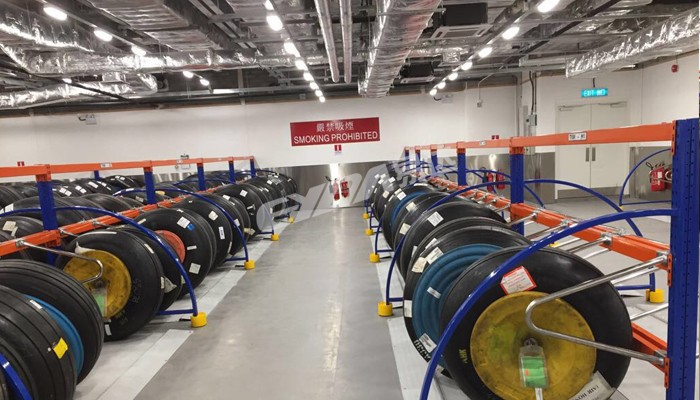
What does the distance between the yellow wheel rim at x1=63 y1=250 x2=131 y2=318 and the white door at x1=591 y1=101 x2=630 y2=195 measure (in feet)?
33.5

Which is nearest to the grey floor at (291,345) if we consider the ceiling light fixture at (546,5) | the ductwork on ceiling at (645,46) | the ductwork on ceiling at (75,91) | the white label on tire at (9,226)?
the white label on tire at (9,226)

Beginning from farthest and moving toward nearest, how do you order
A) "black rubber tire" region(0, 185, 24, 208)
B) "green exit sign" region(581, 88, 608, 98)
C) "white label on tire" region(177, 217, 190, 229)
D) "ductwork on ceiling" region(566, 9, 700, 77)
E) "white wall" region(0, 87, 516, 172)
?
"white wall" region(0, 87, 516, 172)
"green exit sign" region(581, 88, 608, 98)
"black rubber tire" region(0, 185, 24, 208)
"ductwork on ceiling" region(566, 9, 700, 77)
"white label on tire" region(177, 217, 190, 229)

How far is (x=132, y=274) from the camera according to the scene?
3.50m

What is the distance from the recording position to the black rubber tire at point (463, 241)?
2.49 m

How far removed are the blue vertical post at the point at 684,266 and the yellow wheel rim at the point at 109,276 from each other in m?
3.54

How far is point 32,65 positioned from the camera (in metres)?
6.50

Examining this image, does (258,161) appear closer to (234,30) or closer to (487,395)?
(234,30)

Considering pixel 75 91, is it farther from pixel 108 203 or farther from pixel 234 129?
pixel 108 203

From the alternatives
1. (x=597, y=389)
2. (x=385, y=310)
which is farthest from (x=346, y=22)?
(x=597, y=389)

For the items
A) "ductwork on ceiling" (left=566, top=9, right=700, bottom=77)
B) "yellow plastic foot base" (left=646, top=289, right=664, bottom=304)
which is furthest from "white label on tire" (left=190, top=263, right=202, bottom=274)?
"ductwork on ceiling" (left=566, top=9, right=700, bottom=77)

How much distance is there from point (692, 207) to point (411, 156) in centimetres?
1005

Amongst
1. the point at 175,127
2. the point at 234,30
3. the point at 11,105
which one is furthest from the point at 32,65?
the point at 175,127

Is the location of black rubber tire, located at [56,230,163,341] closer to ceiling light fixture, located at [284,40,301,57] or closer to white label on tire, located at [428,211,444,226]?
white label on tire, located at [428,211,444,226]

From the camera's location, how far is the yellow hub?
182 cm
